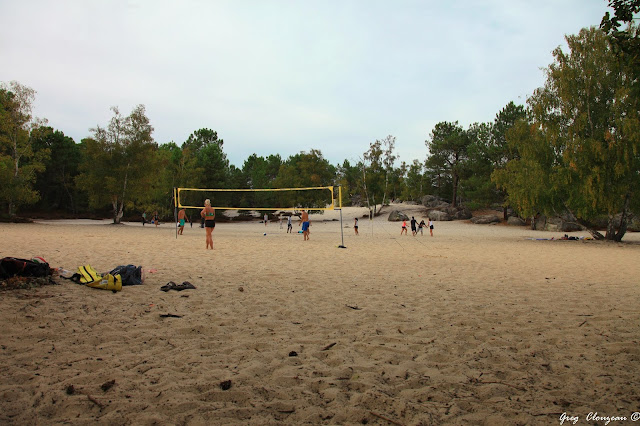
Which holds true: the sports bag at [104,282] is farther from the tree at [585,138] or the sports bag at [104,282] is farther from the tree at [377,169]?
the tree at [377,169]

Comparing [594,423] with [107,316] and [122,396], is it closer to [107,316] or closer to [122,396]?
[122,396]

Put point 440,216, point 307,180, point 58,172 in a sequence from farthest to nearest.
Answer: point 307,180 < point 58,172 < point 440,216

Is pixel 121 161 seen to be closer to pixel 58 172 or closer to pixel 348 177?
pixel 58 172

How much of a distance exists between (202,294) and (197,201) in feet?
120

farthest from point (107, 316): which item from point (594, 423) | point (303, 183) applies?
point (303, 183)

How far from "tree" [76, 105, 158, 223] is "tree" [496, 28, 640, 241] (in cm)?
2414

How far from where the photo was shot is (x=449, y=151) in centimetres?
4197

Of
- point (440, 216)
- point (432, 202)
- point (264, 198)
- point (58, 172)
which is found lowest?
point (440, 216)

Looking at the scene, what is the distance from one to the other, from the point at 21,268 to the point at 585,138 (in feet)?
66.6

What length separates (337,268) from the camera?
8328 mm

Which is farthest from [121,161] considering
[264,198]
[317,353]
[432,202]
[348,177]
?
[348,177]

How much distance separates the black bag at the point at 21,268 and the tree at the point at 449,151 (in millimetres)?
39372

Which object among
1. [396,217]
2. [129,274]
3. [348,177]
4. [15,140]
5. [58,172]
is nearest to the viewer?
[129,274]

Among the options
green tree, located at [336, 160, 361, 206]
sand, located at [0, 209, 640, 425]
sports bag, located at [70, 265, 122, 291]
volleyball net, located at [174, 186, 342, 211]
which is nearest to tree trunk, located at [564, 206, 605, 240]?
sand, located at [0, 209, 640, 425]
